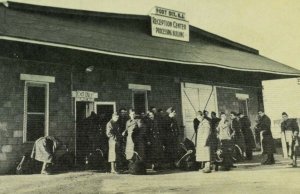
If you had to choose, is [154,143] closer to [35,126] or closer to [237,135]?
[35,126]

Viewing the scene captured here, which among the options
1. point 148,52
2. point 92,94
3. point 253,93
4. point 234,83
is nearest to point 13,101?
point 92,94

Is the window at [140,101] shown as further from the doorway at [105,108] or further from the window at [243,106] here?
the window at [243,106]

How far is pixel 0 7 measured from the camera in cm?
862

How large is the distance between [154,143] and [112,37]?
309 cm

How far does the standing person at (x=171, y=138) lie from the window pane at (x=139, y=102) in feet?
5.30

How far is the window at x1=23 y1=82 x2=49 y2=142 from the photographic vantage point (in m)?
8.46

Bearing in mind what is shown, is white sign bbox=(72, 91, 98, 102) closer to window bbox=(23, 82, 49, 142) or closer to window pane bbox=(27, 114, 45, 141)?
window bbox=(23, 82, 49, 142)

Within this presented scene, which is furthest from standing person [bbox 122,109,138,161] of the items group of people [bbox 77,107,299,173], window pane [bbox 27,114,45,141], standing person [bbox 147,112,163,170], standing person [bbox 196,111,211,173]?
window pane [bbox 27,114,45,141]

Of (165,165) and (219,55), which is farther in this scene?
(219,55)

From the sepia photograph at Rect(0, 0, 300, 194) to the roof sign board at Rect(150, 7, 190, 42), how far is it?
0.70 meters

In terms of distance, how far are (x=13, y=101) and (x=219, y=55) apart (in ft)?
22.8

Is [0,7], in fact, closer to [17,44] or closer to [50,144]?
[17,44]

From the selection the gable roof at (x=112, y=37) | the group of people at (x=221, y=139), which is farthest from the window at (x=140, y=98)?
the group of people at (x=221, y=139)

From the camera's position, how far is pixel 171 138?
9086mm
